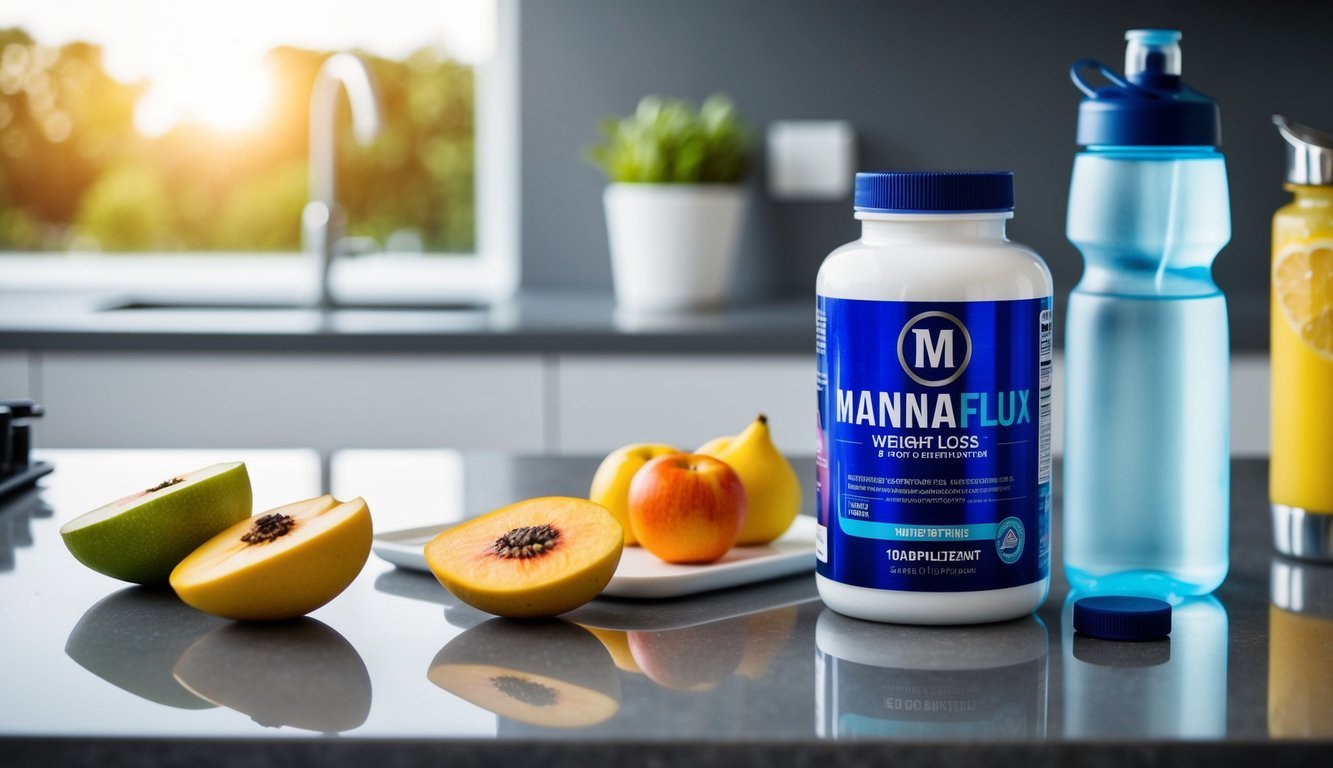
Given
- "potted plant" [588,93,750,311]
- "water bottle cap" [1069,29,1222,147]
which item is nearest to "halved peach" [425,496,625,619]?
"water bottle cap" [1069,29,1222,147]

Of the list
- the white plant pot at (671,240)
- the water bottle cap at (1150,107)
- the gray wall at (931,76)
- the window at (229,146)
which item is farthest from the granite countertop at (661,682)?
the window at (229,146)

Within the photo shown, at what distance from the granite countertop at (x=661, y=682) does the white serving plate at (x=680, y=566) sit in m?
0.01

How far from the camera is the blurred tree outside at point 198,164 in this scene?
9.96 feet

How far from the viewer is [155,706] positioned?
65 centimetres

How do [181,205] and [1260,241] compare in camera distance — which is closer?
[1260,241]

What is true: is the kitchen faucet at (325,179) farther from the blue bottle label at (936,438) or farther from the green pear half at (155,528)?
the blue bottle label at (936,438)

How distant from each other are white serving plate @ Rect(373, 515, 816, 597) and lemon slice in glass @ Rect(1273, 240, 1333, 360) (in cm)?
35

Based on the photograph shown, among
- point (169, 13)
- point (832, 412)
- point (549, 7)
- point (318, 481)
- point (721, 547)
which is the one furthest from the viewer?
point (169, 13)

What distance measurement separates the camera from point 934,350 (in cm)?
73

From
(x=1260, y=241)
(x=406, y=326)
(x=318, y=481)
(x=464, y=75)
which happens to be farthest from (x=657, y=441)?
(x=1260, y=241)

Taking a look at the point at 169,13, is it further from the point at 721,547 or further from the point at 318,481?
the point at 721,547

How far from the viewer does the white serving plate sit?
2.78 feet

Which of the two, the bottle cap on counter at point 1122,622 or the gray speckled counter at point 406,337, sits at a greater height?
the gray speckled counter at point 406,337

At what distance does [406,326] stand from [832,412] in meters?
1.59
